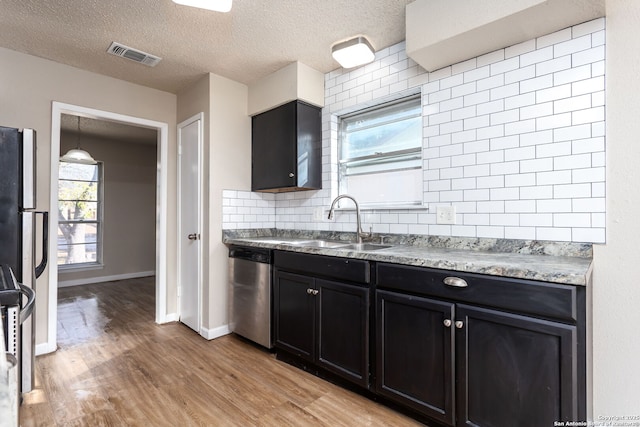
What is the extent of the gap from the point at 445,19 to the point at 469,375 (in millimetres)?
1866

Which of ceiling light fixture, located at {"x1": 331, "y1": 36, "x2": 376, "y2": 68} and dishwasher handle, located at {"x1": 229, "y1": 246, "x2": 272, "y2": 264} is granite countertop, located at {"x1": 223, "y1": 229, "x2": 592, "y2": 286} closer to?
dishwasher handle, located at {"x1": 229, "y1": 246, "x2": 272, "y2": 264}

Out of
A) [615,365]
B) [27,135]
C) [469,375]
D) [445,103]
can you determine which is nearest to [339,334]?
[469,375]

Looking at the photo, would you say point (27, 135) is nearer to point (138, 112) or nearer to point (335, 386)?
point (138, 112)

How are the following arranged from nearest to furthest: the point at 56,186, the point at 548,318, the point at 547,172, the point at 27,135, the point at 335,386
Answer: the point at 548,318 < the point at 547,172 < the point at 27,135 < the point at 335,386 < the point at 56,186

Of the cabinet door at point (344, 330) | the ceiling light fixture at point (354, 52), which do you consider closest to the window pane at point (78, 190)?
the ceiling light fixture at point (354, 52)

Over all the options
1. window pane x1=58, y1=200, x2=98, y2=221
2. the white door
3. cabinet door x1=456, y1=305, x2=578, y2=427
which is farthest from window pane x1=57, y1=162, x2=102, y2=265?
cabinet door x1=456, y1=305, x2=578, y2=427

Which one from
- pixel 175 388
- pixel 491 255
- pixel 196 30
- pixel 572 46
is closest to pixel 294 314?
pixel 175 388

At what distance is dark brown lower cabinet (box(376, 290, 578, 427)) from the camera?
4.18 feet

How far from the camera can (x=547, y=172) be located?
1.76 meters

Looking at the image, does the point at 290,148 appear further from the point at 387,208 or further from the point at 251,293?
the point at 251,293

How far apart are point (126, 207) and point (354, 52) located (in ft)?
16.3

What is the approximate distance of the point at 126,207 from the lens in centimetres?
560

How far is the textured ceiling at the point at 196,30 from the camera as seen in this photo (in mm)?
2018

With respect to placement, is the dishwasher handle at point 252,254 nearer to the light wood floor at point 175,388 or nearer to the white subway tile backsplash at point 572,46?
the light wood floor at point 175,388
